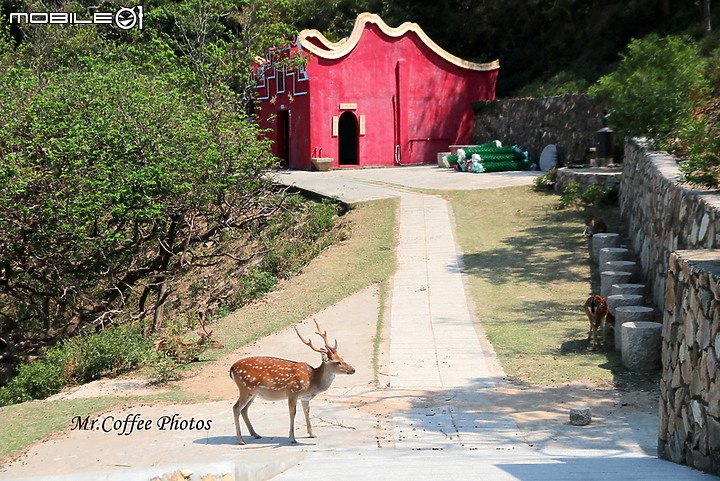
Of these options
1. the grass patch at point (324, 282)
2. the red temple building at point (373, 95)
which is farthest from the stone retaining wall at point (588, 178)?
the red temple building at point (373, 95)

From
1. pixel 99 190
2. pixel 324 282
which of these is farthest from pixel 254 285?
pixel 99 190

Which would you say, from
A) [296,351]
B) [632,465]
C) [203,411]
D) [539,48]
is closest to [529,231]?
[296,351]

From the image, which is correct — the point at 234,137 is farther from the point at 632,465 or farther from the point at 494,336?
the point at 632,465

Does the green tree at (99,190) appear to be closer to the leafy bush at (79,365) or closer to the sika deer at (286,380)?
the leafy bush at (79,365)

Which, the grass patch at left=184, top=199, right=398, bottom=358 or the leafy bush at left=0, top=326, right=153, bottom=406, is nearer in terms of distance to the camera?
the leafy bush at left=0, top=326, right=153, bottom=406

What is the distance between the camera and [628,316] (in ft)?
37.1

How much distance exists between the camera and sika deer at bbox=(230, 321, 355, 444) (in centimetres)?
762

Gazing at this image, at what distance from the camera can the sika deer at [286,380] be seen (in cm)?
762

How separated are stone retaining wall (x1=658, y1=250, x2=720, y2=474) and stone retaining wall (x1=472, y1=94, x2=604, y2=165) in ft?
70.1

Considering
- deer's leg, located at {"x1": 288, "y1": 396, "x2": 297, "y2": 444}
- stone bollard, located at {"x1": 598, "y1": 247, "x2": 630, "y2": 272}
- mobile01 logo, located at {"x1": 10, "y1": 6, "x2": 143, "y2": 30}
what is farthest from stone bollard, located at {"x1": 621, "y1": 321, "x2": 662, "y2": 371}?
mobile01 logo, located at {"x1": 10, "y1": 6, "x2": 143, "y2": 30}

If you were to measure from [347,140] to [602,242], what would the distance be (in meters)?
21.4

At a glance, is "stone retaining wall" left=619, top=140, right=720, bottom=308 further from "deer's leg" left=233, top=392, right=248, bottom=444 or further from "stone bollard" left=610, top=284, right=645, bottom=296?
"deer's leg" left=233, top=392, right=248, bottom=444

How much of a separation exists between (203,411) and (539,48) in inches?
1396

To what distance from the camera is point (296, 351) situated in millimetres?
11742
